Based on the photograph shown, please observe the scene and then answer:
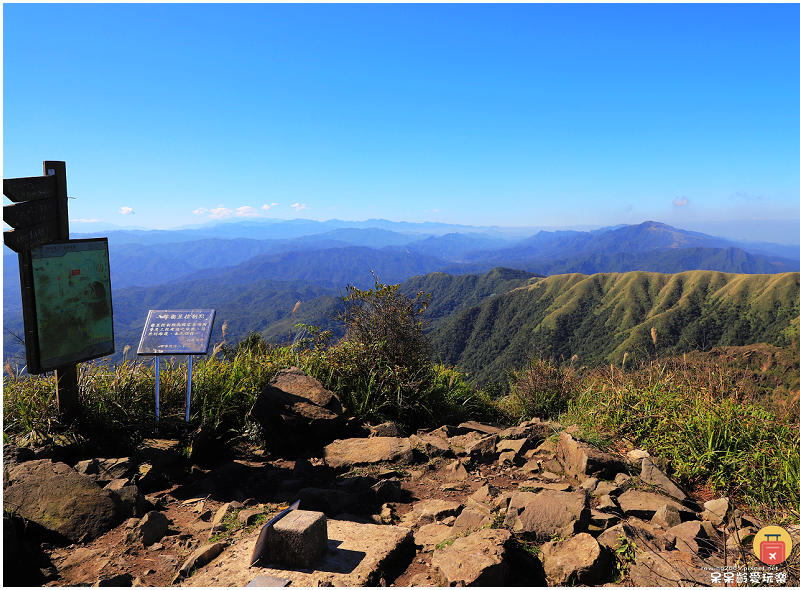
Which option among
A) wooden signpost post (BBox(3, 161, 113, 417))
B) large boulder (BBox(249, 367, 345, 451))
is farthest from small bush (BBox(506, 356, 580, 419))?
wooden signpost post (BBox(3, 161, 113, 417))

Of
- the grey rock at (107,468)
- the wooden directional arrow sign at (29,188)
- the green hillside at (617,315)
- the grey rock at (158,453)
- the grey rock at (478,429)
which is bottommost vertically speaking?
the green hillside at (617,315)

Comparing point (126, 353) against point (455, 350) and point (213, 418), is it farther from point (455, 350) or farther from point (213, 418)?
point (455, 350)

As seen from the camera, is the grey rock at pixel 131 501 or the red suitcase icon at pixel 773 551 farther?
the grey rock at pixel 131 501

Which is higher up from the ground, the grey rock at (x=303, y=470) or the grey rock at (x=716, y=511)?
the grey rock at (x=716, y=511)

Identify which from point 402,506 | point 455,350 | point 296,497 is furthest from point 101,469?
point 455,350

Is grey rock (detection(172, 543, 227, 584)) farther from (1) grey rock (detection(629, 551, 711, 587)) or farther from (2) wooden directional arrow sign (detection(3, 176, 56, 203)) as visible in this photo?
(2) wooden directional arrow sign (detection(3, 176, 56, 203))

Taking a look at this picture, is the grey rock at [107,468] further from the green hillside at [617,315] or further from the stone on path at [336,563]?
the green hillside at [617,315]

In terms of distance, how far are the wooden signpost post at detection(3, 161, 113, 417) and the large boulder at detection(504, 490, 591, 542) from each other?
504 cm

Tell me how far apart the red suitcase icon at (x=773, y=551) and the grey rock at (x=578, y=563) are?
1.04 meters

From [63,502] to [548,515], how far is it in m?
4.13

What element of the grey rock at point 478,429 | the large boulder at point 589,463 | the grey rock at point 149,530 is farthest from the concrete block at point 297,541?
the grey rock at point 478,429

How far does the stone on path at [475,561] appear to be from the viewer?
2.69 metres

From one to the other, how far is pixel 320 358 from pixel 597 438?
4252mm

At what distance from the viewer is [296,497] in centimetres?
409
